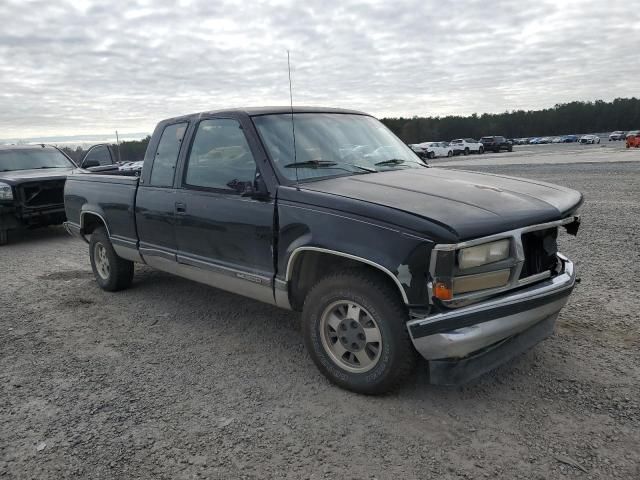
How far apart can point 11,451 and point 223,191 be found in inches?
86.5

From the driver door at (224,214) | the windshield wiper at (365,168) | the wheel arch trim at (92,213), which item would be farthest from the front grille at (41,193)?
the windshield wiper at (365,168)

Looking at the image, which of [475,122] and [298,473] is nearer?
[298,473]

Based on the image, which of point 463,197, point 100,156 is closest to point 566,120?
point 100,156

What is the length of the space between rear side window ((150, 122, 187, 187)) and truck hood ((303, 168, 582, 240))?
1.64 m

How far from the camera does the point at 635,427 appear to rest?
278cm

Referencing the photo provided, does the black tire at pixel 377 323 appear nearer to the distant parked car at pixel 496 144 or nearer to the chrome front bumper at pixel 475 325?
the chrome front bumper at pixel 475 325

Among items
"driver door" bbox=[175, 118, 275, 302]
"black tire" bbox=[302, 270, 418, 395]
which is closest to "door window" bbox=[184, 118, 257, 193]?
"driver door" bbox=[175, 118, 275, 302]

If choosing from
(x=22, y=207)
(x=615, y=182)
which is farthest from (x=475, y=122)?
(x=22, y=207)

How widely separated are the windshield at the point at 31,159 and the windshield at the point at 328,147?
8584mm

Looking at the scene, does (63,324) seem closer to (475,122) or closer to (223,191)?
(223,191)

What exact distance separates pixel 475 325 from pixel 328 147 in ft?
6.34

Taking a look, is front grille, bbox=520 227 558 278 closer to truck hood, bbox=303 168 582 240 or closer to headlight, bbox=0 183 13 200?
truck hood, bbox=303 168 582 240

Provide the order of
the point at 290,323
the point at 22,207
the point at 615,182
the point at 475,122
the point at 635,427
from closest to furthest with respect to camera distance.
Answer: the point at 635,427, the point at 290,323, the point at 22,207, the point at 615,182, the point at 475,122

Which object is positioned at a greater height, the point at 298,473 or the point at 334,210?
the point at 334,210
